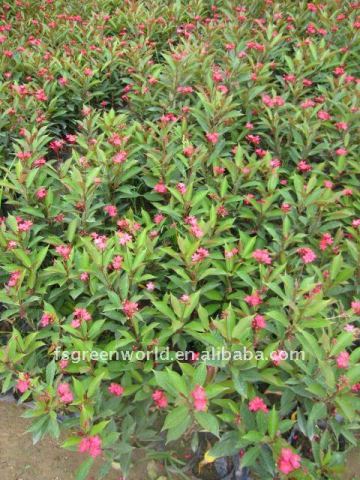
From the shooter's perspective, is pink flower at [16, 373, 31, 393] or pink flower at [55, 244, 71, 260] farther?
pink flower at [55, 244, 71, 260]

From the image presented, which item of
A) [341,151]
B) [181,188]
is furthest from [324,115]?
[181,188]

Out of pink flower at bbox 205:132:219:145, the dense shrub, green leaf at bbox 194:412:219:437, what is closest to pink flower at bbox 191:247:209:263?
the dense shrub

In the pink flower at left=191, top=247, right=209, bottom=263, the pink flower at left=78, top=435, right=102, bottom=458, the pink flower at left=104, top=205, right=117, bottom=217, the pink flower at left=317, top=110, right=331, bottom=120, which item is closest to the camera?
the pink flower at left=78, top=435, right=102, bottom=458

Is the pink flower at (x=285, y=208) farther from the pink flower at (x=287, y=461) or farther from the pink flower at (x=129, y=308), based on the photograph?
the pink flower at (x=287, y=461)

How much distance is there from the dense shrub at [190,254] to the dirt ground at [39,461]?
148 millimetres

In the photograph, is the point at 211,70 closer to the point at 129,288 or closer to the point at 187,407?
the point at 129,288

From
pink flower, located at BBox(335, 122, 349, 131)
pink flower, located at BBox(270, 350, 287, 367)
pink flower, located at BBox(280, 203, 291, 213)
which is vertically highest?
pink flower, located at BBox(335, 122, 349, 131)

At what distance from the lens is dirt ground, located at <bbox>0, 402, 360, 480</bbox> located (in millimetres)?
2648

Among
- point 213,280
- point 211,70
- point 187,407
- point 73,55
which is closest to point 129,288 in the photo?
point 213,280

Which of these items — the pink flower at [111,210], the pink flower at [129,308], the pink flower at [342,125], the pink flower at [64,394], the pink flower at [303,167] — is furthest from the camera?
the pink flower at [342,125]

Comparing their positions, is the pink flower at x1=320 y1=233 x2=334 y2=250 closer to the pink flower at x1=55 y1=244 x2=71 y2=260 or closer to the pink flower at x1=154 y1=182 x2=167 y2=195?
the pink flower at x1=154 y1=182 x2=167 y2=195

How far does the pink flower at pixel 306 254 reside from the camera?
271 cm

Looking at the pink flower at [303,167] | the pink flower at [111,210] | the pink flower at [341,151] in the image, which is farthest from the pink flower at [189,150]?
the pink flower at [341,151]

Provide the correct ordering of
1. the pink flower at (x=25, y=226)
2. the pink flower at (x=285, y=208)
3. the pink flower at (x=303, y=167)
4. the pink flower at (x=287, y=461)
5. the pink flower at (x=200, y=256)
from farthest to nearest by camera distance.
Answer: the pink flower at (x=303, y=167) → the pink flower at (x=285, y=208) → the pink flower at (x=25, y=226) → the pink flower at (x=200, y=256) → the pink flower at (x=287, y=461)
